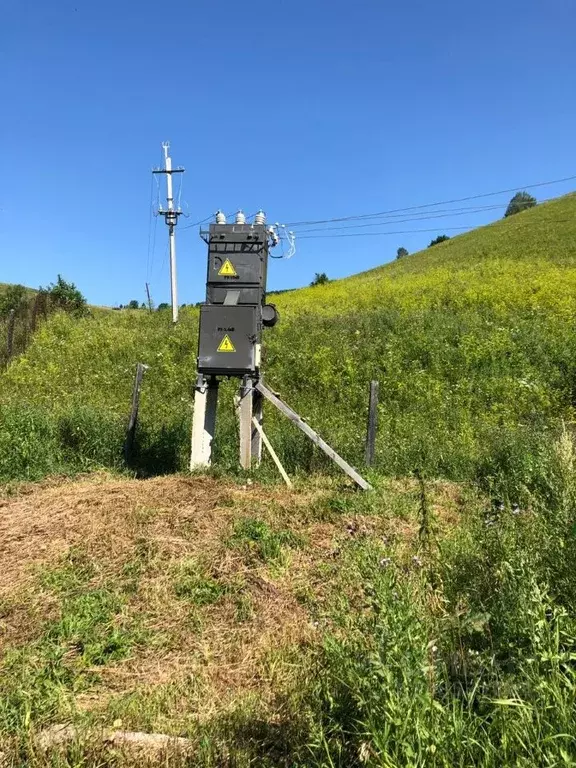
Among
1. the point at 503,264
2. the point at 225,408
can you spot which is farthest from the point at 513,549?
the point at 503,264

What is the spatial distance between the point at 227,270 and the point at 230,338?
868 mm

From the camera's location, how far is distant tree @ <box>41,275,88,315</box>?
66.6 feet

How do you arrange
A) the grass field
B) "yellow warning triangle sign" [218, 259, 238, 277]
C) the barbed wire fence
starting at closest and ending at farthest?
1. the grass field
2. "yellow warning triangle sign" [218, 259, 238, 277]
3. the barbed wire fence

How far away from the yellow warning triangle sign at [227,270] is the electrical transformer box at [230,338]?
42 centimetres

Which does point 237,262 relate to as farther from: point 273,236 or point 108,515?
point 108,515

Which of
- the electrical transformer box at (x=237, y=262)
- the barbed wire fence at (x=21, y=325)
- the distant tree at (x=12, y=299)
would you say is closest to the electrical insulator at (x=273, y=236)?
the electrical transformer box at (x=237, y=262)

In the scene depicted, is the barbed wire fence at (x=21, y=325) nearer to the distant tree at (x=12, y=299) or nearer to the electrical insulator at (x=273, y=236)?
the distant tree at (x=12, y=299)

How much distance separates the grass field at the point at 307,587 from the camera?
2010 mm

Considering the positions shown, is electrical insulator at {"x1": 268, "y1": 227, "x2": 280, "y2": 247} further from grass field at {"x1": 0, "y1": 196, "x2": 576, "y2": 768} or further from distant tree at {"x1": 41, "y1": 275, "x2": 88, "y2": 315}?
distant tree at {"x1": 41, "y1": 275, "x2": 88, "y2": 315}

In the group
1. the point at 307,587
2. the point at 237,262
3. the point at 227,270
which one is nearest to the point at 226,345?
the point at 227,270

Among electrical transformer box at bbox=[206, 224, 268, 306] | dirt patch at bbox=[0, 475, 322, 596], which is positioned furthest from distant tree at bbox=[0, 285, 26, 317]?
dirt patch at bbox=[0, 475, 322, 596]

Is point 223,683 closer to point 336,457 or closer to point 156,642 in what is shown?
point 156,642

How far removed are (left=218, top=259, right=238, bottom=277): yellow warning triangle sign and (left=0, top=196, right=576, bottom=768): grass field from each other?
2.52 m

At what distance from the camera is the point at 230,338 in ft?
21.8
